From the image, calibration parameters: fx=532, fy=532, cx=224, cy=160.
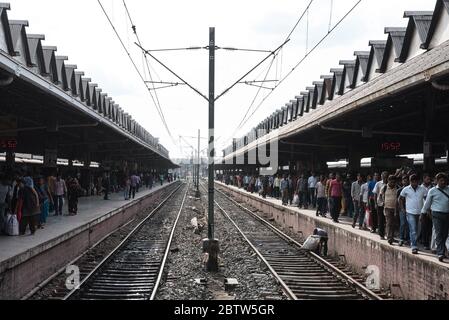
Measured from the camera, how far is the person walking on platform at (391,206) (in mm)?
10008

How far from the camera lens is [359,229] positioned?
504 inches

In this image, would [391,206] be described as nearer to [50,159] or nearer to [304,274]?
[304,274]

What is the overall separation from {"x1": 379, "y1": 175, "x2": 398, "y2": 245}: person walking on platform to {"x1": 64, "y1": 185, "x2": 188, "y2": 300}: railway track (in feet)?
14.5

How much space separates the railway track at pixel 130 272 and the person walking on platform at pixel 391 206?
4.43m

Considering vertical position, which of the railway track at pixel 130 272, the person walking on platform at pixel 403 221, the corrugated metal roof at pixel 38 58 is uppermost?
the corrugated metal roof at pixel 38 58

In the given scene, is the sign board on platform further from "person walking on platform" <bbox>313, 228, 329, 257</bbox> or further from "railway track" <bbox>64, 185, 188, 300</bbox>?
"person walking on platform" <bbox>313, 228, 329, 257</bbox>

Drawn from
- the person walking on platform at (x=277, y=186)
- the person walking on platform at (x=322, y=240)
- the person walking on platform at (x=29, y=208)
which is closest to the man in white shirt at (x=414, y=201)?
the person walking on platform at (x=322, y=240)

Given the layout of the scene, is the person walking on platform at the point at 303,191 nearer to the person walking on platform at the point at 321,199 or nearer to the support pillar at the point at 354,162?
the support pillar at the point at 354,162

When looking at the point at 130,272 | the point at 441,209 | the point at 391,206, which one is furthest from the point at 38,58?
the point at 441,209

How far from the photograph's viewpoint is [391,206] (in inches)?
399

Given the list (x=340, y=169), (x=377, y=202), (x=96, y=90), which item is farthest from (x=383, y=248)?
(x=96, y=90)

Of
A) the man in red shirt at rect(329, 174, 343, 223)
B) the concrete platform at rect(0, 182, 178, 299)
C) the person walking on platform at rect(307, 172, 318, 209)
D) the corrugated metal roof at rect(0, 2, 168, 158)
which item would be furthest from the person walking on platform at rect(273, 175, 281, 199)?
the man in red shirt at rect(329, 174, 343, 223)
